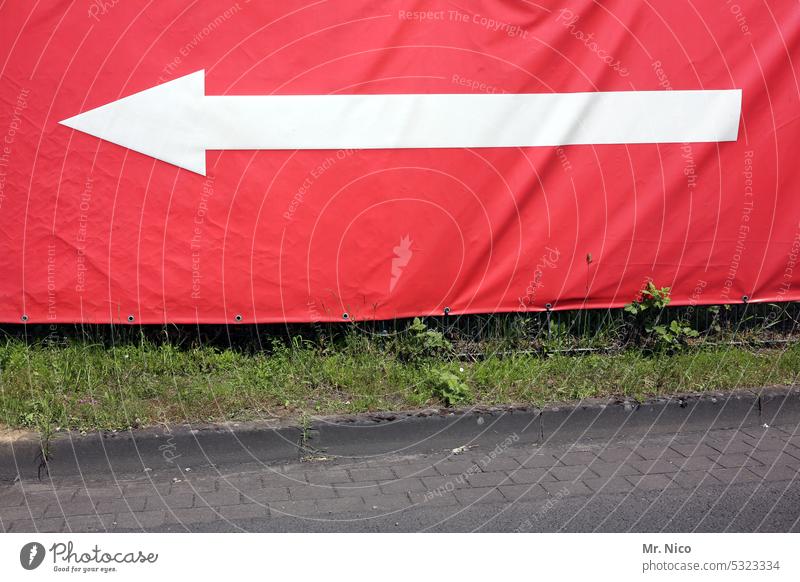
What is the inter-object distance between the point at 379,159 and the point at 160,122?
137cm

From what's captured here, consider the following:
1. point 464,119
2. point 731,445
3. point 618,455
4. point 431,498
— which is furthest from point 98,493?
point 731,445

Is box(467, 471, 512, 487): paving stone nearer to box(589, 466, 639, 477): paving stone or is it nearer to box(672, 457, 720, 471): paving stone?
box(589, 466, 639, 477): paving stone

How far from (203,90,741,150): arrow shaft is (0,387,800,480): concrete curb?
1.72m

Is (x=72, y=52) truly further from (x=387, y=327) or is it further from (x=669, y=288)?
(x=669, y=288)

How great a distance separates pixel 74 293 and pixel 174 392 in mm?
935

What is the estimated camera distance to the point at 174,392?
196 inches

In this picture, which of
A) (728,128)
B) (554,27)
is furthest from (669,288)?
(554,27)

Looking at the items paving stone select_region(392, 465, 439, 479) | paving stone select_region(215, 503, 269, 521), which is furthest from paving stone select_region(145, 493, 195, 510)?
paving stone select_region(392, 465, 439, 479)

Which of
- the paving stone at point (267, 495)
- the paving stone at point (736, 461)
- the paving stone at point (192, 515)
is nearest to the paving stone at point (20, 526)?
the paving stone at point (192, 515)

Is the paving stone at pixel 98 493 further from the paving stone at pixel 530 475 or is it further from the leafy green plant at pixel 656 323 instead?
the leafy green plant at pixel 656 323

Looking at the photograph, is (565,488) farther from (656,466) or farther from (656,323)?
(656,323)

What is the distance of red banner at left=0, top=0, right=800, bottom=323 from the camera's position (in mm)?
5070

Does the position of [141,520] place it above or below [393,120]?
below

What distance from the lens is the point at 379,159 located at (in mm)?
5277
